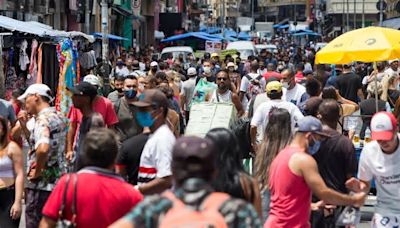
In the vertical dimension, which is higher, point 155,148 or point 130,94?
point 130,94

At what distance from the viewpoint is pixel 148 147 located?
300 inches

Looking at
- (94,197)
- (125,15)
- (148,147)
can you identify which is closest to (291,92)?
(148,147)

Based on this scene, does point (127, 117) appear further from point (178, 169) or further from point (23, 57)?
point (23, 57)

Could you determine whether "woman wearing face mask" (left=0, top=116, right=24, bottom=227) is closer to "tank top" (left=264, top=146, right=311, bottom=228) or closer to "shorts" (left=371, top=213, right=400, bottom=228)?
"tank top" (left=264, top=146, right=311, bottom=228)

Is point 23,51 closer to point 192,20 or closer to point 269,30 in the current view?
point 192,20

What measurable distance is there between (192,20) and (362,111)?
256 feet

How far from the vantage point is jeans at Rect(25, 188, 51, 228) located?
329 inches

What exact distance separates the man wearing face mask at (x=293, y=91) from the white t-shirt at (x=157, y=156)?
267 inches

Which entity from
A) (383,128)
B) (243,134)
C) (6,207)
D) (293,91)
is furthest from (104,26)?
(383,128)

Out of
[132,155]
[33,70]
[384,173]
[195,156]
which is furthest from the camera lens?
[33,70]

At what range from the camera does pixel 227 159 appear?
630cm

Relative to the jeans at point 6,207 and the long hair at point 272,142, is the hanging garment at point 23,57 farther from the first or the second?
the long hair at point 272,142

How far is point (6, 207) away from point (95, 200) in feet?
10.3

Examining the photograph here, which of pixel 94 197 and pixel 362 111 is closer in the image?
pixel 94 197
